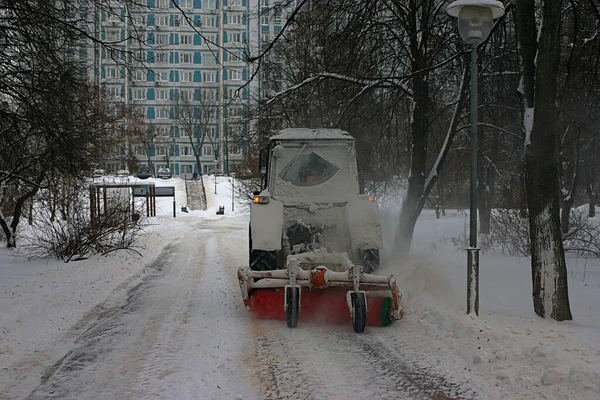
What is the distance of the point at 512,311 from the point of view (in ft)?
25.6

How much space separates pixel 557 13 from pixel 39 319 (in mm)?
7647

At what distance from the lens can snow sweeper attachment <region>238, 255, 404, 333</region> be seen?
6.96m

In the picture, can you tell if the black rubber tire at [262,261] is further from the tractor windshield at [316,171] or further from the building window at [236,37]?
the building window at [236,37]

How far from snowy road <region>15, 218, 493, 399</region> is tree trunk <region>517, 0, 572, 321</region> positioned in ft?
6.02

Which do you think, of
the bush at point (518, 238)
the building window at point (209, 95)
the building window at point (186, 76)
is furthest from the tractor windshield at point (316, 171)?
the building window at point (186, 76)

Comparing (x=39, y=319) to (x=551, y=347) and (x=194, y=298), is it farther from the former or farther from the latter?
(x=551, y=347)

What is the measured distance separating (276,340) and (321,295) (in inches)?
44.3

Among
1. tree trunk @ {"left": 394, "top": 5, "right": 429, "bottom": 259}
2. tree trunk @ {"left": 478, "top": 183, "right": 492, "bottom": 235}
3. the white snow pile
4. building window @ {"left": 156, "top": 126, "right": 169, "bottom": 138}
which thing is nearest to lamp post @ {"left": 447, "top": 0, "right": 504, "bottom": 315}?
the white snow pile

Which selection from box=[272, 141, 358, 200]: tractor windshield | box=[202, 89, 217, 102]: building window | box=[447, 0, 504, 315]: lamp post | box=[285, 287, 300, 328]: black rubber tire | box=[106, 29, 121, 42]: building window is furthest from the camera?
box=[202, 89, 217, 102]: building window

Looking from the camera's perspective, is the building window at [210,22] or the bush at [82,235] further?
the building window at [210,22]

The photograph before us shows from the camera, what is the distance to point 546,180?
7.21m

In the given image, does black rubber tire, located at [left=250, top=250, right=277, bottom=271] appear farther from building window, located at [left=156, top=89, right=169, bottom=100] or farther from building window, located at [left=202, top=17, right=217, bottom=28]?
building window, located at [left=156, top=89, right=169, bottom=100]

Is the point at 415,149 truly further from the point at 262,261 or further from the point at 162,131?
the point at 162,131

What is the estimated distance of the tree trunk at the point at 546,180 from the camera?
7.15 meters
